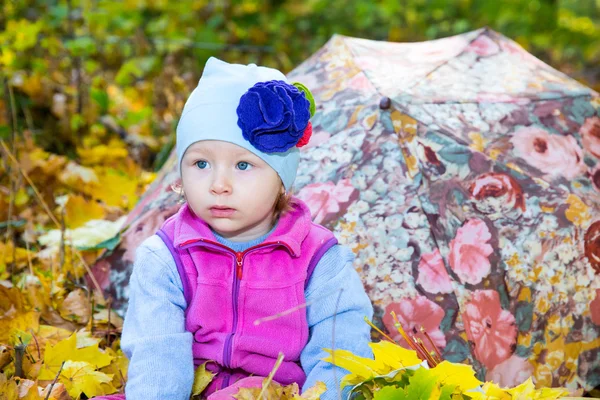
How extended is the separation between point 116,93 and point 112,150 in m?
1.49

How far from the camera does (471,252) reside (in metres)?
2.39

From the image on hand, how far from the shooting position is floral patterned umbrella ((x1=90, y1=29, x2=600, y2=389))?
92.7 inches

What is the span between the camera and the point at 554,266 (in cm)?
244

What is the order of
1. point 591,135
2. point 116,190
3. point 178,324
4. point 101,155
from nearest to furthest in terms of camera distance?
1. point 178,324
2. point 591,135
3. point 116,190
4. point 101,155

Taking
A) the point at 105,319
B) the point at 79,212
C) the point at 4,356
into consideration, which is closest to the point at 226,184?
the point at 4,356

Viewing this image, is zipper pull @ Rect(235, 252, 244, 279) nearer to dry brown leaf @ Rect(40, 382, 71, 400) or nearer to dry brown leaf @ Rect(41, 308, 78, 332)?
dry brown leaf @ Rect(40, 382, 71, 400)

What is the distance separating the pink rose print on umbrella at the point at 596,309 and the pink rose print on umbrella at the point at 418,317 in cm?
53

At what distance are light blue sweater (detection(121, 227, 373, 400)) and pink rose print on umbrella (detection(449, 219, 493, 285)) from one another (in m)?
0.44

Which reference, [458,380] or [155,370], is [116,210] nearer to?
[155,370]

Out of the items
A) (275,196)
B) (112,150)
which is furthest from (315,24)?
(275,196)

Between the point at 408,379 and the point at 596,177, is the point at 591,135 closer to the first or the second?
the point at 596,177

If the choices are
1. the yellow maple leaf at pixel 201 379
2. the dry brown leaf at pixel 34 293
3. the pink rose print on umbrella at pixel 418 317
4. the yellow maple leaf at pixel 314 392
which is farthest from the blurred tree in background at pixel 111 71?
the yellow maple leaf at pixel 314 392

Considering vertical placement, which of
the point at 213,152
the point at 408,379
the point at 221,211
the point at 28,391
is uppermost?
the point at 213,152

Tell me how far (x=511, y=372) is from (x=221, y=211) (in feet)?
3.48
